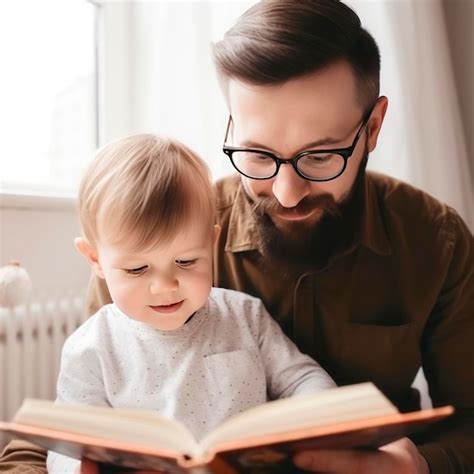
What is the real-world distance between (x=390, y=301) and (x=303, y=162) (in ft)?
1.23

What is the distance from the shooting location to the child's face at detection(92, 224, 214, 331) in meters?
0.84

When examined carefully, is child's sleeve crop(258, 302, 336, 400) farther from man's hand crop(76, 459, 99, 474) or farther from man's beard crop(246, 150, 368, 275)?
man's hand crop(76, 459, 99, 474)

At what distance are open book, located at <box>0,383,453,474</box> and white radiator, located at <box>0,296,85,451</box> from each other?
847 mm

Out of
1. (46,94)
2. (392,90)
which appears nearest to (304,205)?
(392,90)

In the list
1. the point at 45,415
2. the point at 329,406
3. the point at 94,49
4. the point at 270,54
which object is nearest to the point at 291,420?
the point at 329,406

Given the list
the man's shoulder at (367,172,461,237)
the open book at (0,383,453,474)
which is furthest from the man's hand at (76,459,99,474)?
the man's shoulder at (367,172,461,237)

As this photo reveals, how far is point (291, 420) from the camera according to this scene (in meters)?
0.56

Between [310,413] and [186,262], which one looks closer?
[310,413]

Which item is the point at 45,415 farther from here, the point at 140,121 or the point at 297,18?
the point at 140,121

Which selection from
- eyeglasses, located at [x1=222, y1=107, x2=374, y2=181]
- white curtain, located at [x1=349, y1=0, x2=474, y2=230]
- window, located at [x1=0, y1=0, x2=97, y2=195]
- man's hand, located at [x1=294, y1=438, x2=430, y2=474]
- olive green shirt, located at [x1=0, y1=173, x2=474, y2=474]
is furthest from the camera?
window, located at [x1=0, y1=0, x2=97, y2=195]

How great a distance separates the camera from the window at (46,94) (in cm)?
171

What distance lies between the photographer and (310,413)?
1.86 feet

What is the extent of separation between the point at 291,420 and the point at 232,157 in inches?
21.5

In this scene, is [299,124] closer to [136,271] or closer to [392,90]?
[136,271]
